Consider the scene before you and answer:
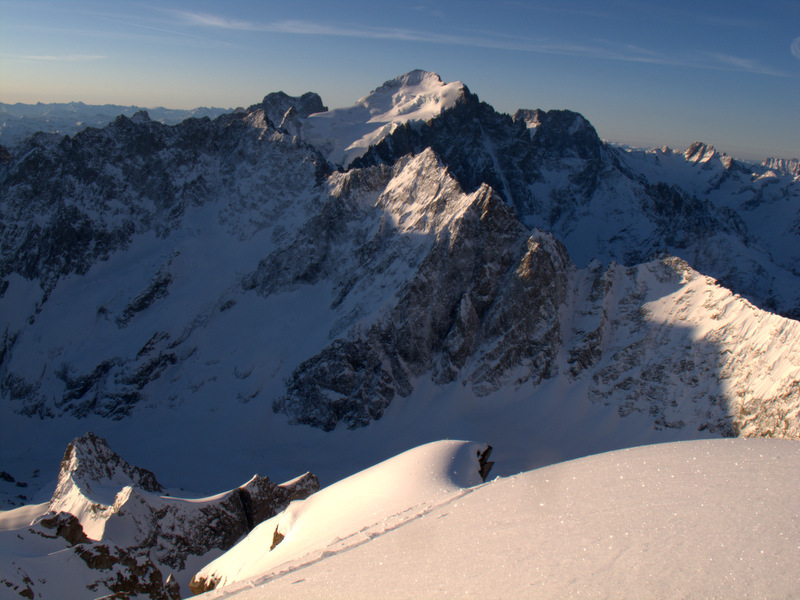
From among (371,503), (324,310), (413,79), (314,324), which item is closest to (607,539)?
(371,503)

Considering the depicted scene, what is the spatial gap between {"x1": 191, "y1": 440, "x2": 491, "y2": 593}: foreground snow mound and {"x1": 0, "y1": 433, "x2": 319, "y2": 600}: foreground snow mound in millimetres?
16458

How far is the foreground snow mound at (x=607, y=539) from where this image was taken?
705 centimetres

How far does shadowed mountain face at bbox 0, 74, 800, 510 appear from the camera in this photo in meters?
61.7

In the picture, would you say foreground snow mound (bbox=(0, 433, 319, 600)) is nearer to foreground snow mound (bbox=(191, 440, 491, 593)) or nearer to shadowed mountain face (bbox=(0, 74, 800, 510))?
foreground snow mound (bbox=(191, 440, 491, 593))

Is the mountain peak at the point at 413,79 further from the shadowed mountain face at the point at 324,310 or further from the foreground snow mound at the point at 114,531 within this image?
the foreground snow mound at the point at 114,531

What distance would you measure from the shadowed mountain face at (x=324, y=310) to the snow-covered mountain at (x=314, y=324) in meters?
0.31

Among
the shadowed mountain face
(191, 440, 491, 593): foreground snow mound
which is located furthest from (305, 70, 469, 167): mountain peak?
(191, 440, 491, 593): foreground snow mound

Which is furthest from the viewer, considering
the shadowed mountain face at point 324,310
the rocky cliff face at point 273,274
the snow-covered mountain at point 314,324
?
the rocky cliff face at point 273,274

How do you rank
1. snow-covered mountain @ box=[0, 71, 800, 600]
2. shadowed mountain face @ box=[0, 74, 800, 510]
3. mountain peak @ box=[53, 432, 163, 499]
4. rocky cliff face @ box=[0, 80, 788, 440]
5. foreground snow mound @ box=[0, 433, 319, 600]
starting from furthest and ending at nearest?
rocky cliff face @ box=[0, 80, 788, 440] < shadowed mountain face @ box=[0, 74, 800, 510] < snow-covered mountain @ box=[0, 71, 800, 600] < mountain peak @ box=[53, 432, 163, 499] < foreground snow mound @ box=[0, 433, 319, 600]

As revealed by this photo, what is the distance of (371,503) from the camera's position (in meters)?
15.1

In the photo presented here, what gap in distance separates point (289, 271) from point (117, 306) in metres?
29.7

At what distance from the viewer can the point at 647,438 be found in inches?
2202

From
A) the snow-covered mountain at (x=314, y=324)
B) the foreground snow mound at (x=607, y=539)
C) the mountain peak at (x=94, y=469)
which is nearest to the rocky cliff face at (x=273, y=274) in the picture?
the snow-covered mountain at (x=314, y=324)

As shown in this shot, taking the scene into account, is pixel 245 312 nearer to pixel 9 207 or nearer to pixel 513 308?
pixel 513 308
